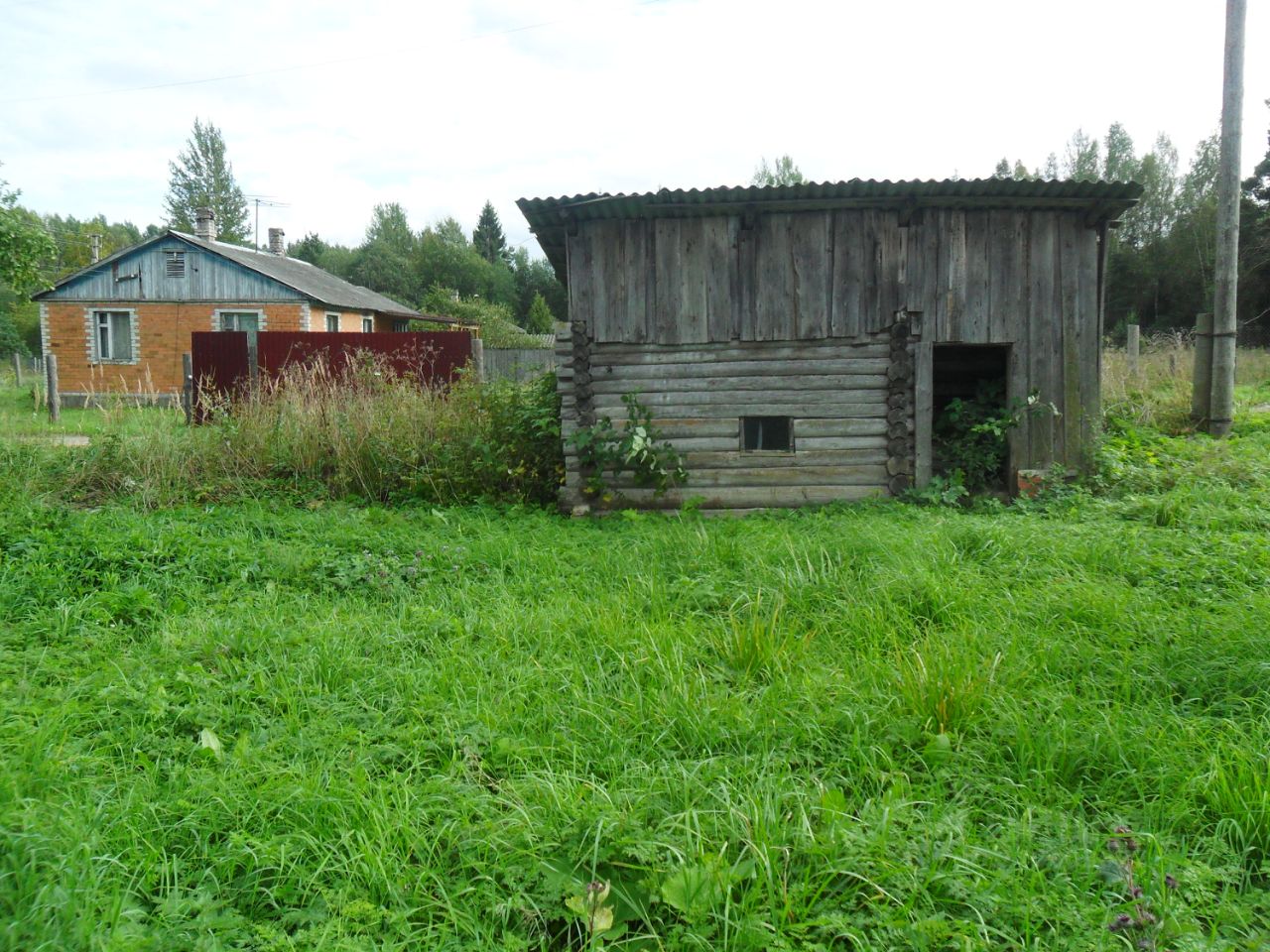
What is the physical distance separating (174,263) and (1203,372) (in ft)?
87.3

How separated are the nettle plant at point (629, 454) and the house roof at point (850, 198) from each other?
2.02 m

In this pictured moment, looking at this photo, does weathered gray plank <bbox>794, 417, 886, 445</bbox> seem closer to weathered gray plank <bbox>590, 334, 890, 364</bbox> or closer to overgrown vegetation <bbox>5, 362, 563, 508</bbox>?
weathered gray plank <bbox>590, 334, 890, 364</bbox>

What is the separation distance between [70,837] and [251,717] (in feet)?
3.75

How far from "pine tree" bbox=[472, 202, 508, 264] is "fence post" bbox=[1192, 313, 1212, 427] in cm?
6654

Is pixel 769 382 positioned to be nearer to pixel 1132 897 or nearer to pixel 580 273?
pixel 580 273

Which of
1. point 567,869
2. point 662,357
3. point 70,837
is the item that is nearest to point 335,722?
point 70,837

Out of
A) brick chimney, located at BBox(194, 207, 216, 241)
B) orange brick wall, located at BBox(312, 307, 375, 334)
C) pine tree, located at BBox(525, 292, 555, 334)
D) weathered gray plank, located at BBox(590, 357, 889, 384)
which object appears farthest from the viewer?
pine tree, located at BBox(525, 292, 555, 334)

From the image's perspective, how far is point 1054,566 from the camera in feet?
20.2

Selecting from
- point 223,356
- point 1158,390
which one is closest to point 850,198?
point 1158,390

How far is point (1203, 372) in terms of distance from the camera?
38.4 ft

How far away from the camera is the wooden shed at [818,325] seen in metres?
9.43

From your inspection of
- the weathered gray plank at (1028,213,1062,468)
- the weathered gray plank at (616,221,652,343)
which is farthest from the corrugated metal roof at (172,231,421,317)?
the weathered gray plank at (1028,213,1062,468)

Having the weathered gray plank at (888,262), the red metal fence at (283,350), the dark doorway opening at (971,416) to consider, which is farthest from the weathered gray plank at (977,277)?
the red metal fence at (283,350)

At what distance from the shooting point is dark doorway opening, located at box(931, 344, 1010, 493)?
9742mm
